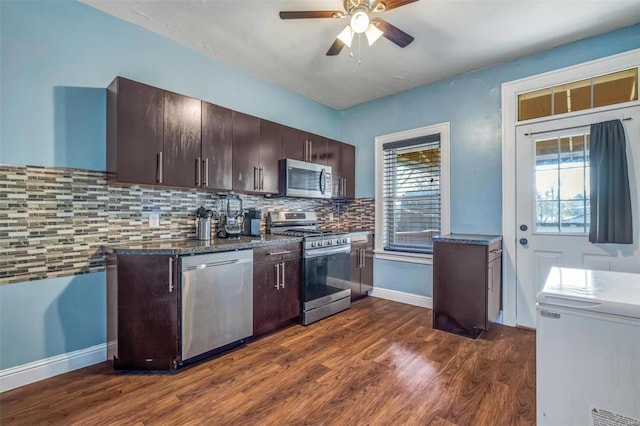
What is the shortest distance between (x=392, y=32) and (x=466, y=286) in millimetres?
2282

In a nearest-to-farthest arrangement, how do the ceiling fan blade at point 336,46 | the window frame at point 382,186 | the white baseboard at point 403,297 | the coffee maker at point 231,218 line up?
the ceiling fan blade at point 336,46 < the coffee maker at point 231,218 < the window frame at point 382,186 < the white baseboard at point 403,297

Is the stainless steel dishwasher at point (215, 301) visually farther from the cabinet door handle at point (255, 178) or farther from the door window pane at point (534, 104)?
the door window pane at point (534, 104)

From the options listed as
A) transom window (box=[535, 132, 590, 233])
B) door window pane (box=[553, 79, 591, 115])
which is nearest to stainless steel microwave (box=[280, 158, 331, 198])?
transom window (box=[535, 132, 590, 233])

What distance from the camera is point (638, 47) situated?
7.79ft

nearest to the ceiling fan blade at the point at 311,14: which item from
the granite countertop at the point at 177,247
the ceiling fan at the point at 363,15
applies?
the ceiling fan at the point at 363,15

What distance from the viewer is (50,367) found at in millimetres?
2039

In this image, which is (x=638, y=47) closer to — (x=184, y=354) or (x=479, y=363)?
(x=479, y=363)

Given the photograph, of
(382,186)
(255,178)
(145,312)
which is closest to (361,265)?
(382,186)

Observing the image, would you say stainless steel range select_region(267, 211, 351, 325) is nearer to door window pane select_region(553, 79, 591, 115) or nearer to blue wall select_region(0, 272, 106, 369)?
blue wall select_region(0, 272, 106, 369)

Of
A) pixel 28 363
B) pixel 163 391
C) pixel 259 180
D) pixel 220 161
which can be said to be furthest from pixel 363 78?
pixel 28 363

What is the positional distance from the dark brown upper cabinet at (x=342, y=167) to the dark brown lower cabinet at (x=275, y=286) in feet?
4.47

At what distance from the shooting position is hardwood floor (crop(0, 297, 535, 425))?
1.64 m

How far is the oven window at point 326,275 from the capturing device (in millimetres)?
3004

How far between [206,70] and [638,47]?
385cm
